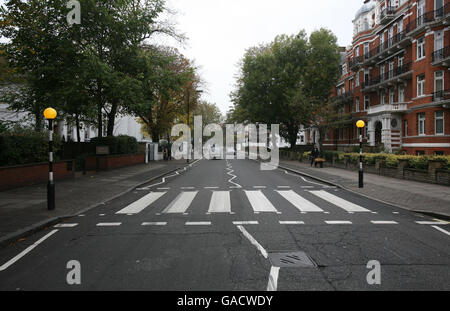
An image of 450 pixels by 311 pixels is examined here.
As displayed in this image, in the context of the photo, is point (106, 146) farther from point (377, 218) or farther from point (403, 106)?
point (403, 106)

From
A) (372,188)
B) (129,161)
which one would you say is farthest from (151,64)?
(372,188)

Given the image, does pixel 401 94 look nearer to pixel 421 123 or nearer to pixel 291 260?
pixel 421 123

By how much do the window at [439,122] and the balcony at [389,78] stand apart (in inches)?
232

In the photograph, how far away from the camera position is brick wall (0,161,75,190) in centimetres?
1194

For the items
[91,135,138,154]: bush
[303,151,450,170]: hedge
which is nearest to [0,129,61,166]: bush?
[91,135,138,154]: bush

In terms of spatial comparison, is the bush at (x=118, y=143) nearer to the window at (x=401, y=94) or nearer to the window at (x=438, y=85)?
the window at (x=438, y=85)

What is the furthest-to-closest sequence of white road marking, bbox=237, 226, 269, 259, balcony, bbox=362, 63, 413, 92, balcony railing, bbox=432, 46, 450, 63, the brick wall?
balcony, bbox=362, 63, 413, 92 < balcony railing, bbox=432, 46, 450, 63 < the brick wall < white road marking, bbox=237, 226, 269, 259

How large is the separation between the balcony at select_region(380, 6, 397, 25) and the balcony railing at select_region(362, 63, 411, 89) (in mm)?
6026

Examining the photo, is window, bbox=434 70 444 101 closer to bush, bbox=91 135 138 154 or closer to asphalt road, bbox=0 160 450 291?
asphalt road, bbox=0 160 450 291

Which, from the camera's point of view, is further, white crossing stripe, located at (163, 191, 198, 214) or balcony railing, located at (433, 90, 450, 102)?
balcony railing, located at (433, 90, 450, 102)

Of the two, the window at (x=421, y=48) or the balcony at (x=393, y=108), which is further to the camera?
the balcony at (x=393, y=108)

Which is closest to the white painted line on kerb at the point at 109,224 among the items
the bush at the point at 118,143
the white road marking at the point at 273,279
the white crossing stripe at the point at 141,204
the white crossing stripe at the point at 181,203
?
the white crossing stripe at the point at 141,204

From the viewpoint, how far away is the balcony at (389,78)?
1232 inches
